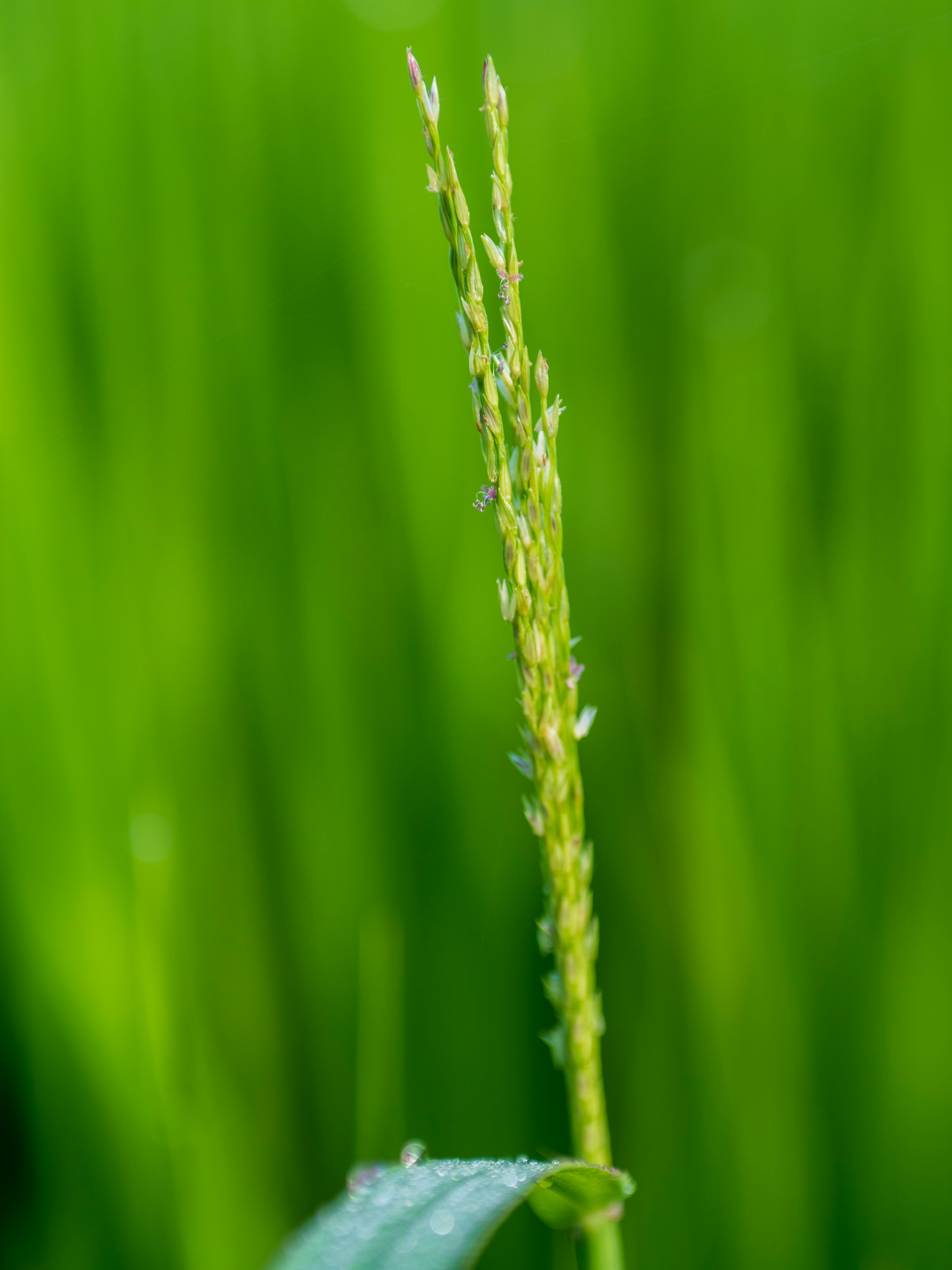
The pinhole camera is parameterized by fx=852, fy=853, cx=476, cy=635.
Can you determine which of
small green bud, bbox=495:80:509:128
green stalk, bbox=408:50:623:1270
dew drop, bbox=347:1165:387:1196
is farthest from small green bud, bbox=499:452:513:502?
dew drop, bbox=347:1165:387:1196

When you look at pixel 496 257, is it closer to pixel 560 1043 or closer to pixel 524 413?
pixel 524 413

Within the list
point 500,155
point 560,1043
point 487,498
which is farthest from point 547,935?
point 500,155

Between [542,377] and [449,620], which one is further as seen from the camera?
[449,620]

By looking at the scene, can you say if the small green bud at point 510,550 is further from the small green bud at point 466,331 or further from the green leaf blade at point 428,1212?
the green leaf blade at point 428,1212

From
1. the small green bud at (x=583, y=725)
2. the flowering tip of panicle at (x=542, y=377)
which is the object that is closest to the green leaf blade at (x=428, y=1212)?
the small green bud at (x=583, y=725)

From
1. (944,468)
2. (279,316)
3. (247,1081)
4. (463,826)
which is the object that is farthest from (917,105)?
(247,1081)

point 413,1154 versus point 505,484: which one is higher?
point 505,484

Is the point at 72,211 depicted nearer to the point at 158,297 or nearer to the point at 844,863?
the point at 158,297
